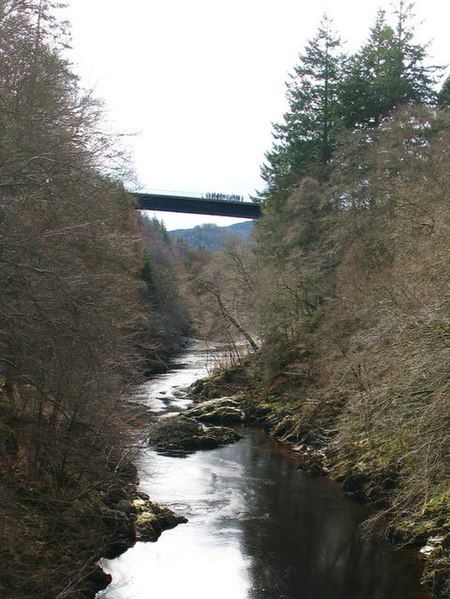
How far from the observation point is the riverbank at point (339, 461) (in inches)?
571

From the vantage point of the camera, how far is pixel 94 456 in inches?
549

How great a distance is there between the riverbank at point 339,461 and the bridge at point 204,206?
678 inches

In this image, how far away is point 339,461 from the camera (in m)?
22.0

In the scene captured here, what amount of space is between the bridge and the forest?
1919 cm

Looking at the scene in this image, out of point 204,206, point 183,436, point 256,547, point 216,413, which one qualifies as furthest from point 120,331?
point 204,206

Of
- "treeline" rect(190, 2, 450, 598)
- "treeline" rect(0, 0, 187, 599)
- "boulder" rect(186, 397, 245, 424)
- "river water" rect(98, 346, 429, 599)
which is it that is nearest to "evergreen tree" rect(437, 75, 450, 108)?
"treeline" rect(190, 2, 450, 598)

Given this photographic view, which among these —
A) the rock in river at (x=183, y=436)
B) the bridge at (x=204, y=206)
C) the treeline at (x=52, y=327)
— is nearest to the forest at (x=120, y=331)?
the treeline at (x=52, y=327)

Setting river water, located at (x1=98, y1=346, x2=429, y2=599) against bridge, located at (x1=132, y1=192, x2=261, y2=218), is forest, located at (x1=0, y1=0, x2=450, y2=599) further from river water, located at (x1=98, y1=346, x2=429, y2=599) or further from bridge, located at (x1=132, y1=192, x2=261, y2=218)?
bridge, located at (x1=132, y1=192, x2=261, y2=218)

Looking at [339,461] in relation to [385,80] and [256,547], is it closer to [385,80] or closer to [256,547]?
[256,547]

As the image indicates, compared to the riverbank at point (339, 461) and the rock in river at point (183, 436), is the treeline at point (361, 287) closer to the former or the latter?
the riverbank at point (339, 461)

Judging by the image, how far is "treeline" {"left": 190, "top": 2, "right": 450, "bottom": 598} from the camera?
1296 cm

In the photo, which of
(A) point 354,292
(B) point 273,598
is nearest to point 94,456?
(B) point 273,598

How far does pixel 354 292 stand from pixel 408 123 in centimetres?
807

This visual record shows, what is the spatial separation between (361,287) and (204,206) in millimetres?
30660
